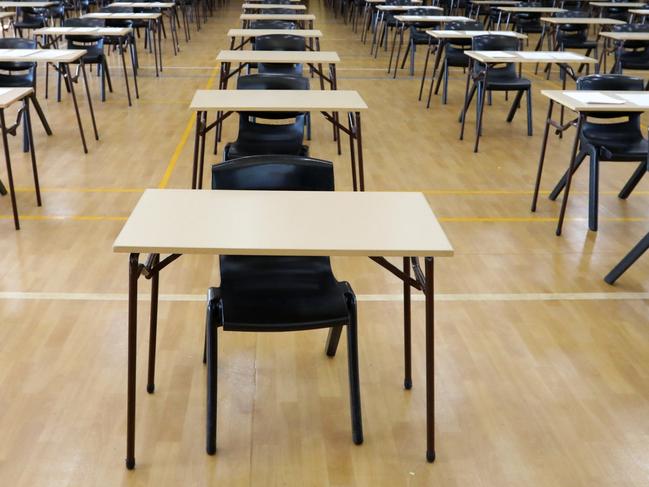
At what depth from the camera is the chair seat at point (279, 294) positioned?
7.84 feet

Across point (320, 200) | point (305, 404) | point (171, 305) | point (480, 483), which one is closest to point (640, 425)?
point (480, 483)

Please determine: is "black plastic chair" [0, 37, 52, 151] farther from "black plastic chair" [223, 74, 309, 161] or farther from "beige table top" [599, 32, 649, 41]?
"beige table top" [599, 32, 649, 41]

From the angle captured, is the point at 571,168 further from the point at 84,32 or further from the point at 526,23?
the point at 526,23

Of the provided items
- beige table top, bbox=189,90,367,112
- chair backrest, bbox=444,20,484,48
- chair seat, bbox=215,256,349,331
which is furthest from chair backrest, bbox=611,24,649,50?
chair seat, bbox=215,256,349,331

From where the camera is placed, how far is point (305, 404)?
275 centimetres

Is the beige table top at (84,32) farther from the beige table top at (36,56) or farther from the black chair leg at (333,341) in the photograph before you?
the black chair leg at (333,341)

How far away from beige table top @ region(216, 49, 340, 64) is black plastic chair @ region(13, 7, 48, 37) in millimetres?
5367

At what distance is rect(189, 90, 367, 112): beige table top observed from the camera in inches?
161

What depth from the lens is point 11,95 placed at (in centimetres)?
420

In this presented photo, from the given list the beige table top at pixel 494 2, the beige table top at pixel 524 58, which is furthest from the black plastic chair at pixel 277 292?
the beige table top at pixel 494 2

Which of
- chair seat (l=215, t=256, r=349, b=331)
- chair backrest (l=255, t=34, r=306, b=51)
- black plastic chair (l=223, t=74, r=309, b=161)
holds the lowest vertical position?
chair seat (l=215, t=256, r=349, b=331)

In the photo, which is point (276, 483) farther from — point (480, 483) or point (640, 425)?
point (640, 425)

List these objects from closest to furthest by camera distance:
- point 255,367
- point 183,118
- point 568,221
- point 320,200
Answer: point 320,200
point 255,367
point 568,221
point 183,118

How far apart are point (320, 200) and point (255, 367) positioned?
2.67 ft
